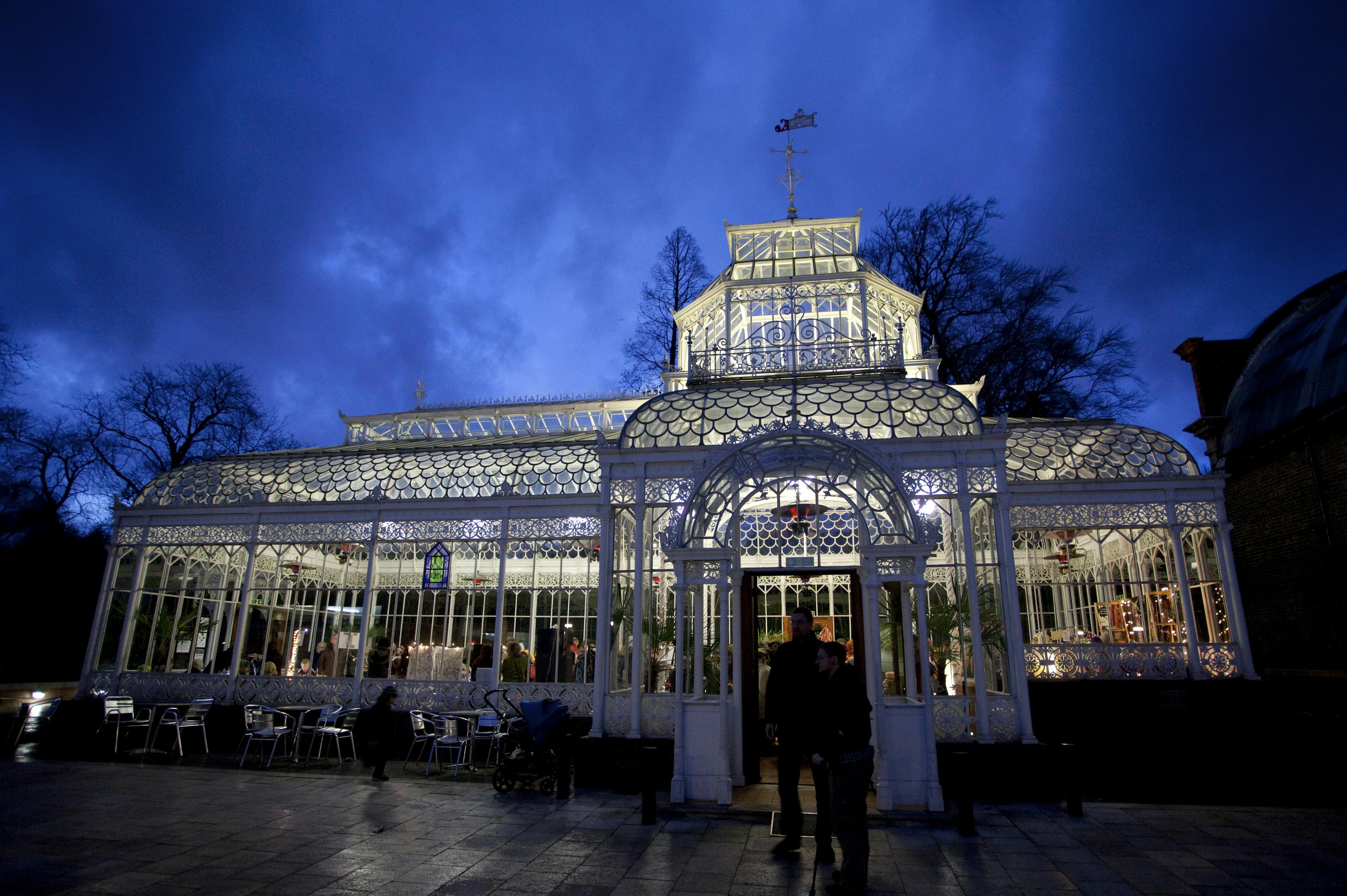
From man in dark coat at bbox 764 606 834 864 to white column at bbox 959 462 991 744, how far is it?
2987 millimetres

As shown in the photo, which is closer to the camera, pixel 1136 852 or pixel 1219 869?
pixel 1219 869

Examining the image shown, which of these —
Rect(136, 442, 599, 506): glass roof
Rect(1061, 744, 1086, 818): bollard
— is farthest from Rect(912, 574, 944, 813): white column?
Rect(136, 442, 599, 506): glass roof

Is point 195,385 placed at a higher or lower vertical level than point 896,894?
higher

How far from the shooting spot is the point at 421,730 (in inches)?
412

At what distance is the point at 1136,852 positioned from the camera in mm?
5895

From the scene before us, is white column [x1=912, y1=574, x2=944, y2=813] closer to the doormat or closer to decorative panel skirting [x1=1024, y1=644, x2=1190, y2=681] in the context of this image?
the doormat

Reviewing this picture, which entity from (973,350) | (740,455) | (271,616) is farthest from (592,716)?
(973,350)

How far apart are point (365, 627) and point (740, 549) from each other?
6.78 m

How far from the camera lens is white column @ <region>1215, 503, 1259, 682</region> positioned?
956cm

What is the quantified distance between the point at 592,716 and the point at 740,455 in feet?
14.1

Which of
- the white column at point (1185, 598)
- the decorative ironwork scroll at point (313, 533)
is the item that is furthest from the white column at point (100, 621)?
the white column at point (1185, 598)

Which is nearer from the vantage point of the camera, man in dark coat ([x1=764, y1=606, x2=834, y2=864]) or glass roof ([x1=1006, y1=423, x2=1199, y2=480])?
man in dark coat ([x1=764, y1=606, x2=834, y2=864])

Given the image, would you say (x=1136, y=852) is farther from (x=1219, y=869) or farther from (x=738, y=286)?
(x=738, y=286)

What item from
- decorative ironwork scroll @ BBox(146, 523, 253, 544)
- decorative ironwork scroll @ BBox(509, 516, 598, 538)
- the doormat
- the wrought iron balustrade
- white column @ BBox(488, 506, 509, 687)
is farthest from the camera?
decorative ironwork scroll @ BBox(146, 523, 253, 544)
